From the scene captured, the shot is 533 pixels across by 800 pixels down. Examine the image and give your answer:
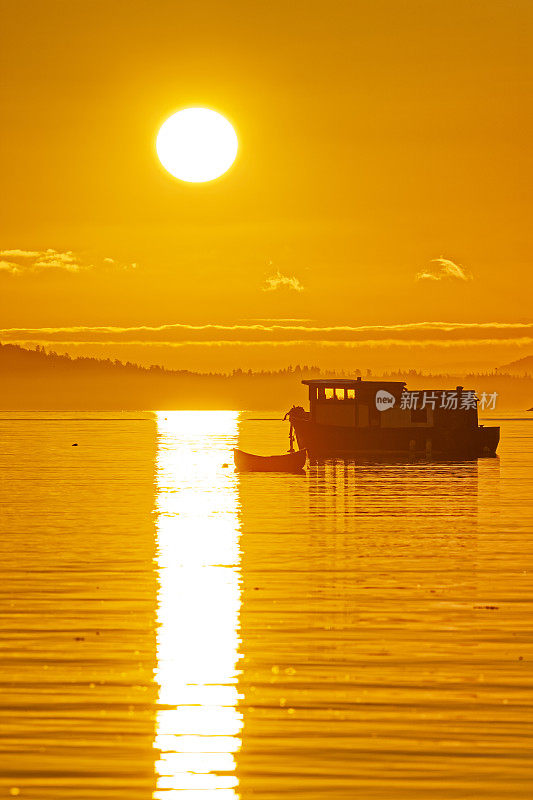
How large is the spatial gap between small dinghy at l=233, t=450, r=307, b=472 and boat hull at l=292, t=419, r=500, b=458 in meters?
7.81

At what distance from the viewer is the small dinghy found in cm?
7462

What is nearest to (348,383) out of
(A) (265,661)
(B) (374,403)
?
(B) (374,403)

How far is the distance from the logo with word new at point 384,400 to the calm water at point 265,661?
44.5m

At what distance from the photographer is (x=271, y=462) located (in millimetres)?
76438

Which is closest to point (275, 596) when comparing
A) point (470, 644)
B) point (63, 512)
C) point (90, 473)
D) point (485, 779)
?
point (470, 644)

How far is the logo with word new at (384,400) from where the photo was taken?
82812mm

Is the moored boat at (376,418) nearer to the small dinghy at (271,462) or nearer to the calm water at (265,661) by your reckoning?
the small dinghy at (271,462)

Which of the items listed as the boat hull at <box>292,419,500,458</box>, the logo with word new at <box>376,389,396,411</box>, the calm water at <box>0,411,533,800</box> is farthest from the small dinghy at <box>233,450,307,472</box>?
the calm water at <box>0,411,533,800</box>

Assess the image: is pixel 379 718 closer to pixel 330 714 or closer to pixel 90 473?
pixel 330 714

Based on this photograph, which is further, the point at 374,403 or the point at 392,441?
the point at 392,441

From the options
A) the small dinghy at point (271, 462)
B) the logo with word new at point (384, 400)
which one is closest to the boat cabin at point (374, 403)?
the logo with word new at point (384, 400)

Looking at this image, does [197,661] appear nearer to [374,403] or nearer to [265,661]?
[265,661]

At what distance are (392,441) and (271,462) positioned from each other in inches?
511

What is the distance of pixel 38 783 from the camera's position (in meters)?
10.6
